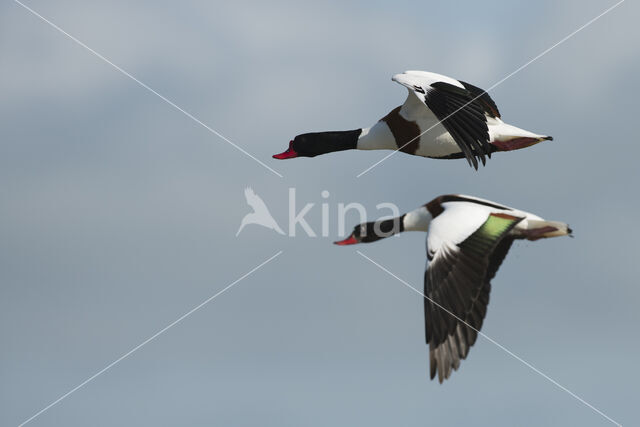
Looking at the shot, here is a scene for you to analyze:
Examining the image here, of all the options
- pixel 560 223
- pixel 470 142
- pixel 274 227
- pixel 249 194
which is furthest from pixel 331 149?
pixel 560 223

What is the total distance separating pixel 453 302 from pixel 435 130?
3001 millimetres

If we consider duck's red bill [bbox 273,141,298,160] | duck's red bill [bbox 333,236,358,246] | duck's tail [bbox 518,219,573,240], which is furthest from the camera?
duck's red bill [bbox 273,141,298,160]

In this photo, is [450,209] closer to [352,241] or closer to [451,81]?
[352,241]

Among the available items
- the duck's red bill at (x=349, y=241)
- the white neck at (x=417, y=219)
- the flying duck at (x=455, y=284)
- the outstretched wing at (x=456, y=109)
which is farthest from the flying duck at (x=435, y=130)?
the duck's red bill at (x=349, y=241)

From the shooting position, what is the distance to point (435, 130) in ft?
32.9

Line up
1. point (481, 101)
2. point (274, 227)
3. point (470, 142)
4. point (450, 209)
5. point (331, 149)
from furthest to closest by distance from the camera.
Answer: point (331, 149) → point (481, 101) → point (274, 227) → point (470, 142) → point (450, 209)

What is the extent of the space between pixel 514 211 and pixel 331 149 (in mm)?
3484

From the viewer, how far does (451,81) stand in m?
10.3

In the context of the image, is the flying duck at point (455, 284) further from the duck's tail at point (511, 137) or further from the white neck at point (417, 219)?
the duck's tail at point (511, 137)

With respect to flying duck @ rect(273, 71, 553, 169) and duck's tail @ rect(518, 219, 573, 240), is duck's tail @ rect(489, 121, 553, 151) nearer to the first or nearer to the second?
flying duck @ rect(273, 71, 553, 169)

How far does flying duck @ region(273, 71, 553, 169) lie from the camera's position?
8875 mm

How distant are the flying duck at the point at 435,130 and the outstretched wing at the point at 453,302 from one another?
1.28 m

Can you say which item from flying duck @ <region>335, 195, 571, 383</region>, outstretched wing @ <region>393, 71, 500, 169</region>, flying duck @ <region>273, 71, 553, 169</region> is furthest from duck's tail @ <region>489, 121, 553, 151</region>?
flying duck @ <region>335, 195, 571, 383</region>

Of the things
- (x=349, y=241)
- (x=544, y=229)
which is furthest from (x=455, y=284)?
(x=349, y=241)
